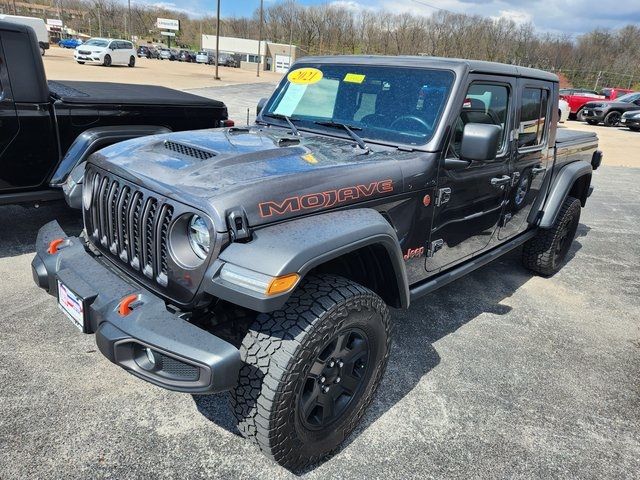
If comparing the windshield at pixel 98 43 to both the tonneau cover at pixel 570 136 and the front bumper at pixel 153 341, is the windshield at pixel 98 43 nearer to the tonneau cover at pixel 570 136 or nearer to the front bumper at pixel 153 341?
the tonneau cover at pixel 570 136

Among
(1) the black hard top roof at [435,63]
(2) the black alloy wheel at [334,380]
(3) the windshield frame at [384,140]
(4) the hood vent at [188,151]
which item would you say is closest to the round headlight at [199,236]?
(4) the hood vent at [188,151]

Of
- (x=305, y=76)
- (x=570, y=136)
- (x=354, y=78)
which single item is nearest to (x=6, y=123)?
(x=305, y=76)

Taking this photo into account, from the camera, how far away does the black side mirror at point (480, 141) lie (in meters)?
2.70

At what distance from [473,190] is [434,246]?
1.64 feet

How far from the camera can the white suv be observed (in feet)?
106

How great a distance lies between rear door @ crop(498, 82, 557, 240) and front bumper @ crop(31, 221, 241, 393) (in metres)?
2.73

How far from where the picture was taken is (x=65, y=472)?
216 cm

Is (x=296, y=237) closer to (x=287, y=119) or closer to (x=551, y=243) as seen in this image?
(x=287, y=119)

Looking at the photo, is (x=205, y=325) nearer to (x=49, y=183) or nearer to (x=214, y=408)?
(x=214, y=408)

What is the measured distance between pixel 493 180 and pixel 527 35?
6523 centimetres

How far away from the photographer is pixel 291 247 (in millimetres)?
1923

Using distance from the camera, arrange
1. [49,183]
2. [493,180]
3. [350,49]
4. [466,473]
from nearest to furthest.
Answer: [466,473] → [493,180] → [49,183] → [350,49]

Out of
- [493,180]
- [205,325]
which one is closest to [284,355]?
[205,325]

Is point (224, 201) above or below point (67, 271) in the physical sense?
above
